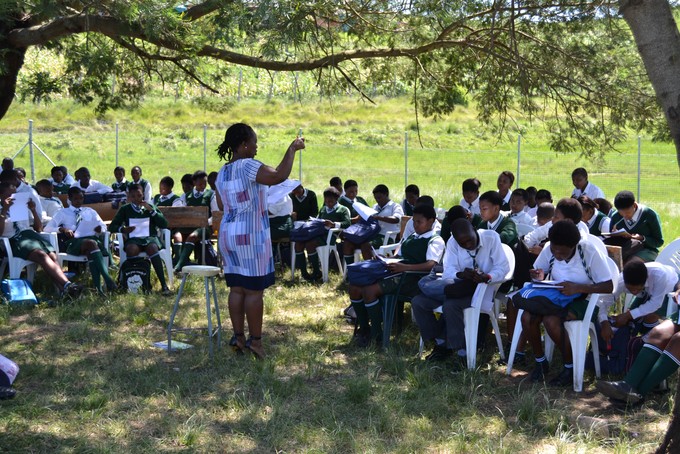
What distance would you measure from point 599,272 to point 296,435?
8.11 feet

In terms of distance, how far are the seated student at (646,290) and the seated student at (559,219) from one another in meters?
0.46

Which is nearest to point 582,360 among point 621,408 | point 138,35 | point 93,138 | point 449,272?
point 621,408

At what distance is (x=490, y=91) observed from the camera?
29.8 ft

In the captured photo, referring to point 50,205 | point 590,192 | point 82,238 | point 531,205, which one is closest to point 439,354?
point 531,205

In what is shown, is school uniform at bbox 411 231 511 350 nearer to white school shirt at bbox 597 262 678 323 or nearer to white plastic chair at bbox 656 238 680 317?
white school shirt at bbox 597 262 678 323

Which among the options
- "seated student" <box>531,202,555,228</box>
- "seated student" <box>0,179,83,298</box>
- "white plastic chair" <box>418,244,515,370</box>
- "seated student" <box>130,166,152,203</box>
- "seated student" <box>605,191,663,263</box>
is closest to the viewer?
"white plastic chair" <box>418,244,515,370</box>

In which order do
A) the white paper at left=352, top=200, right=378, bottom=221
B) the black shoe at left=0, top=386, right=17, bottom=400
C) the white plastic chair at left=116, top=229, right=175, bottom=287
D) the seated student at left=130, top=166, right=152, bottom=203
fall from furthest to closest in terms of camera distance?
the seated student at left=130, top=166, right=152, bottom=203, the white plastic chair at left=116, top=229, right=175, bottom=287, the white paper at left=352, top=200, right=378, bottom=221, the black shoe at left=0, top=386, right=17, bottom=400

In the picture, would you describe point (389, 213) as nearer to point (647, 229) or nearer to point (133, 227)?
point (133, 227)

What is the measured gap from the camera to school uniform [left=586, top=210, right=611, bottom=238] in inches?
335

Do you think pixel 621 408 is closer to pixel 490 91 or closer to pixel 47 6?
pixel 490 91

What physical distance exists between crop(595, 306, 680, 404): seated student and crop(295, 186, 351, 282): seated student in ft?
17.5

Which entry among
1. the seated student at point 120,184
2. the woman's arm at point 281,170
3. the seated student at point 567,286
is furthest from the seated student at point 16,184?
the seated student at point 567,286

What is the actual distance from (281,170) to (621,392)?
277 cm

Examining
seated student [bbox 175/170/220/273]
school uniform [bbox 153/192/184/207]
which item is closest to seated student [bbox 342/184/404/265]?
seated student [bbox 175/170/220/273]
